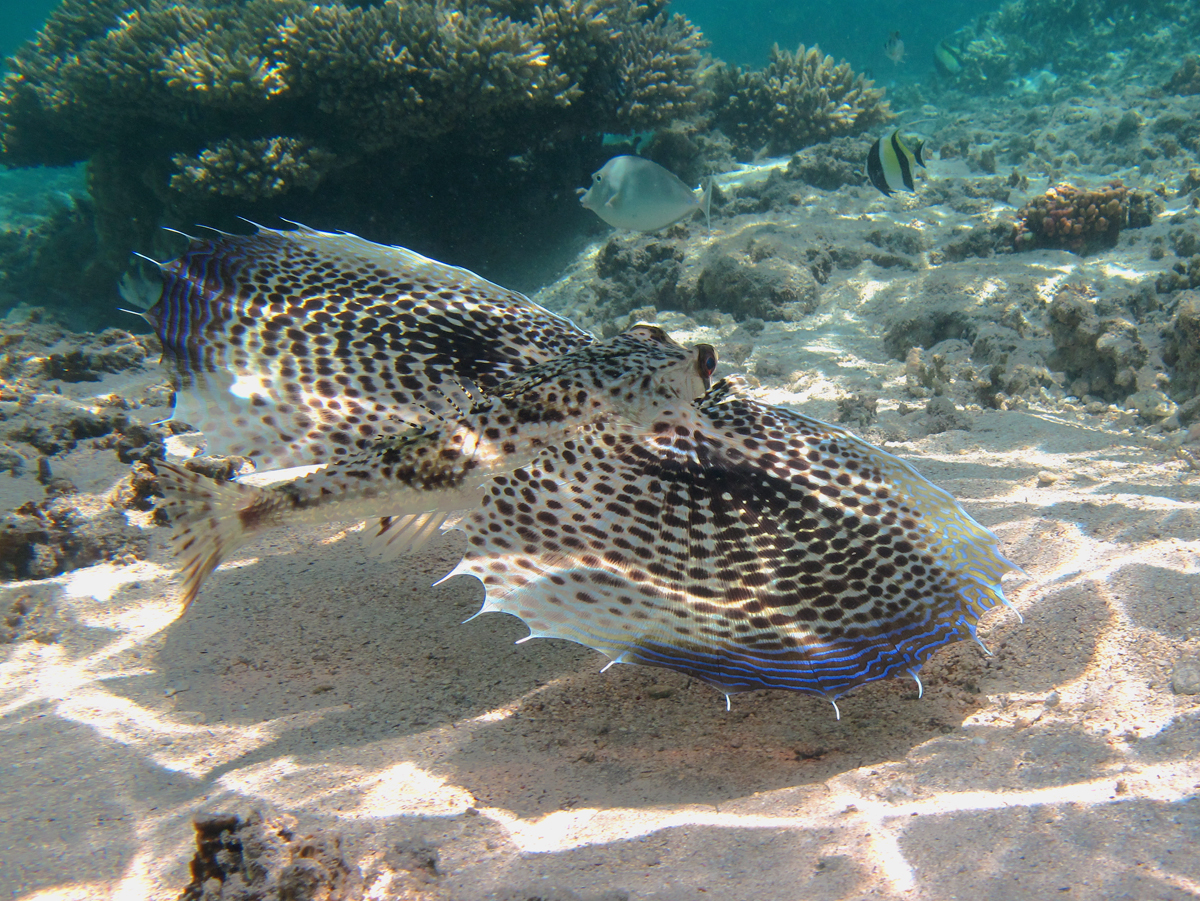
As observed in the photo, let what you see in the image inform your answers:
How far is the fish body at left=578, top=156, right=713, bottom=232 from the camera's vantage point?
8023 millimetres

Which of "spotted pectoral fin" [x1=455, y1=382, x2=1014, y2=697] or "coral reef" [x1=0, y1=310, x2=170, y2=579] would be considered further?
"coral reef" [x1=0, y1=310, x2=170, y2=579]

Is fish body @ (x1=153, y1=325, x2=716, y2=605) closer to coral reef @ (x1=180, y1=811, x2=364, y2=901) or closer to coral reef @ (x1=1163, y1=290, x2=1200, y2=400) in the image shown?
coral reef @ (x1=180, y1=811, x2=364, y2=901)

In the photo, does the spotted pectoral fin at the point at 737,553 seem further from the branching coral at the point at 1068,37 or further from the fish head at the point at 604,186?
the branching coral at the point at 1068,37

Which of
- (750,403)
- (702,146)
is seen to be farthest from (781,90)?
(750,403)

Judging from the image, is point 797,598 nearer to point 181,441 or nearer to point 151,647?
point 151,647

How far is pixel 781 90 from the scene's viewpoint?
46.1 feet

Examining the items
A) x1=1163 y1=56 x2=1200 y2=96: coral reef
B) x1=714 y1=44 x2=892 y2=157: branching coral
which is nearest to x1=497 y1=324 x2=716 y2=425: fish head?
x1=714 y1=44 x2=892 y2=157: branching coral

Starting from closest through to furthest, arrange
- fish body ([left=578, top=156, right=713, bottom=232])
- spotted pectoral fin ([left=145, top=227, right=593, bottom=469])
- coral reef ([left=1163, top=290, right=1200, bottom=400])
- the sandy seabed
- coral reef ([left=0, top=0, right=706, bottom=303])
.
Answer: the sandy seabed
spotted pectoral fin ([left=145, top=227, right=593, bottom=469])
coral reef ([left=1163, top=290, right=1200, bottom=400])
fish body ([left=578, top=156, right=713, bottom=232])
coral reef ([left=0, top=0, right=706, bottom=303])

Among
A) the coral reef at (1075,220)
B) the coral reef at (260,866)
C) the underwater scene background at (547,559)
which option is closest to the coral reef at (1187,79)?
the underwater scene background at (547,559)

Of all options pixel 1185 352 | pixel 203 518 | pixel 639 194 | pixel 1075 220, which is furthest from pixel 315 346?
pixel 1075 220

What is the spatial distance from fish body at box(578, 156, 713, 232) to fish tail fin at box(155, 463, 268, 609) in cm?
686

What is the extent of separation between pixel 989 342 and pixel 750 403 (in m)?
4.96

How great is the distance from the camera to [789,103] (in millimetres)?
14125

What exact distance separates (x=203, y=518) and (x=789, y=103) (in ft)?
50.6
